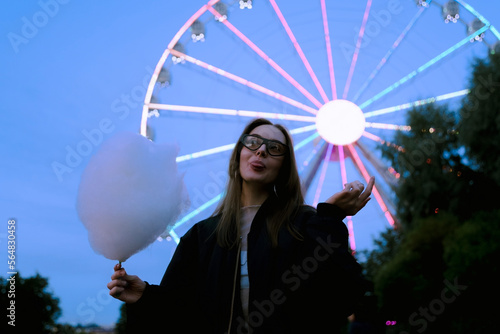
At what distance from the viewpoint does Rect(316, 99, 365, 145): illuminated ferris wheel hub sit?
45.0 ft

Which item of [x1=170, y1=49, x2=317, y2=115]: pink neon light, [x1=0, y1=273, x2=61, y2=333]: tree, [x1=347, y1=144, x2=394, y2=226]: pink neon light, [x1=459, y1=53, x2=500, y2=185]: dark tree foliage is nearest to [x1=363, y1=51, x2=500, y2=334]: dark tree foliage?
[x1=459, y1=53, x2=500, y2=185]: dark tree foliage

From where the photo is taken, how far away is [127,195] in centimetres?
209

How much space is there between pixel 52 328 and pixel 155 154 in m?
26.1

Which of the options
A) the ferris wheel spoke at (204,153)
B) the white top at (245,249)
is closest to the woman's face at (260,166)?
the white top at (245,249)

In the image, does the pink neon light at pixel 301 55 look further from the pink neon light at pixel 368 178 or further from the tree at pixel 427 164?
the tree at pixel 427 164

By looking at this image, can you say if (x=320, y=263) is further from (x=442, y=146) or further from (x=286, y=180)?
(x=442, y=146)

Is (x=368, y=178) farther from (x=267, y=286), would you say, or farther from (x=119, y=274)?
(x=119, y=274)

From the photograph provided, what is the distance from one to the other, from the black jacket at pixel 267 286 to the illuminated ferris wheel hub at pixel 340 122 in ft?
38.7

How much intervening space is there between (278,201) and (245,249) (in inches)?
11.4

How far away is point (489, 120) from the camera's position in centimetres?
1383

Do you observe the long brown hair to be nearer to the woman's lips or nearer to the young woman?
the young woman

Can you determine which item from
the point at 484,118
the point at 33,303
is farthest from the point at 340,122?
the point at 33,303

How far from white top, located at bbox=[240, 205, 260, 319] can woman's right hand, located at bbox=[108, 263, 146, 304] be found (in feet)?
1.28

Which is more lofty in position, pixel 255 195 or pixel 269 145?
pixel 269 145
